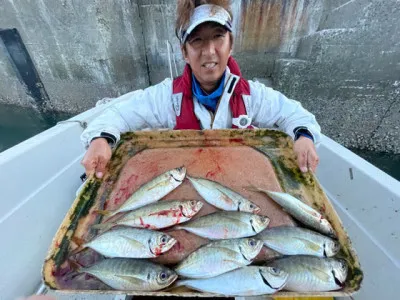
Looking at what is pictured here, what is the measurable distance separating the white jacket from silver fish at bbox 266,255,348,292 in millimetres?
981

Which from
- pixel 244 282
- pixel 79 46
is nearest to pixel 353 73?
pixel 244 282

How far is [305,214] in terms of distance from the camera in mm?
1143

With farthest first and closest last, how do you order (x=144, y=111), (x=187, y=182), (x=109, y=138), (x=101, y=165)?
1. (x=144, y=111)
2. (x=109, y=138)
3. (x=101, y=165)
4. (x=187, y=182)

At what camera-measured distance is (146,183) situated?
133cm

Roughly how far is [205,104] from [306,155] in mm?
895

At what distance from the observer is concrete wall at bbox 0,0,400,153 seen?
10.7ft

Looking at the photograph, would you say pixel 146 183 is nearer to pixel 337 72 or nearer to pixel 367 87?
pixel 337 72

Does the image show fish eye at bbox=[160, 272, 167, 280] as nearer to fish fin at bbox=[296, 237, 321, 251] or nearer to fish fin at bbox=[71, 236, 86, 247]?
fish fin at bbox=[71, 236, 86, 247]

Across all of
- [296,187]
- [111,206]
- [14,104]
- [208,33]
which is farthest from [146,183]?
[14,104]

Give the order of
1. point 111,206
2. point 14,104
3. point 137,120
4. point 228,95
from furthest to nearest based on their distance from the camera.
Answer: point 14,104 < point 137,120 < point 228,95 < point 111,206

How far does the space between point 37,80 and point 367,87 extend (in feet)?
21.5

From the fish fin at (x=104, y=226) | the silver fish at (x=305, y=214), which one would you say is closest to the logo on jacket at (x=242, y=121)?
the silver fish at (x=305, y=214)

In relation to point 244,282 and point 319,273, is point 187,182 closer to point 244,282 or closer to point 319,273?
point 244,282

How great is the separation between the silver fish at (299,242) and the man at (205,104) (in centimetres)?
52
